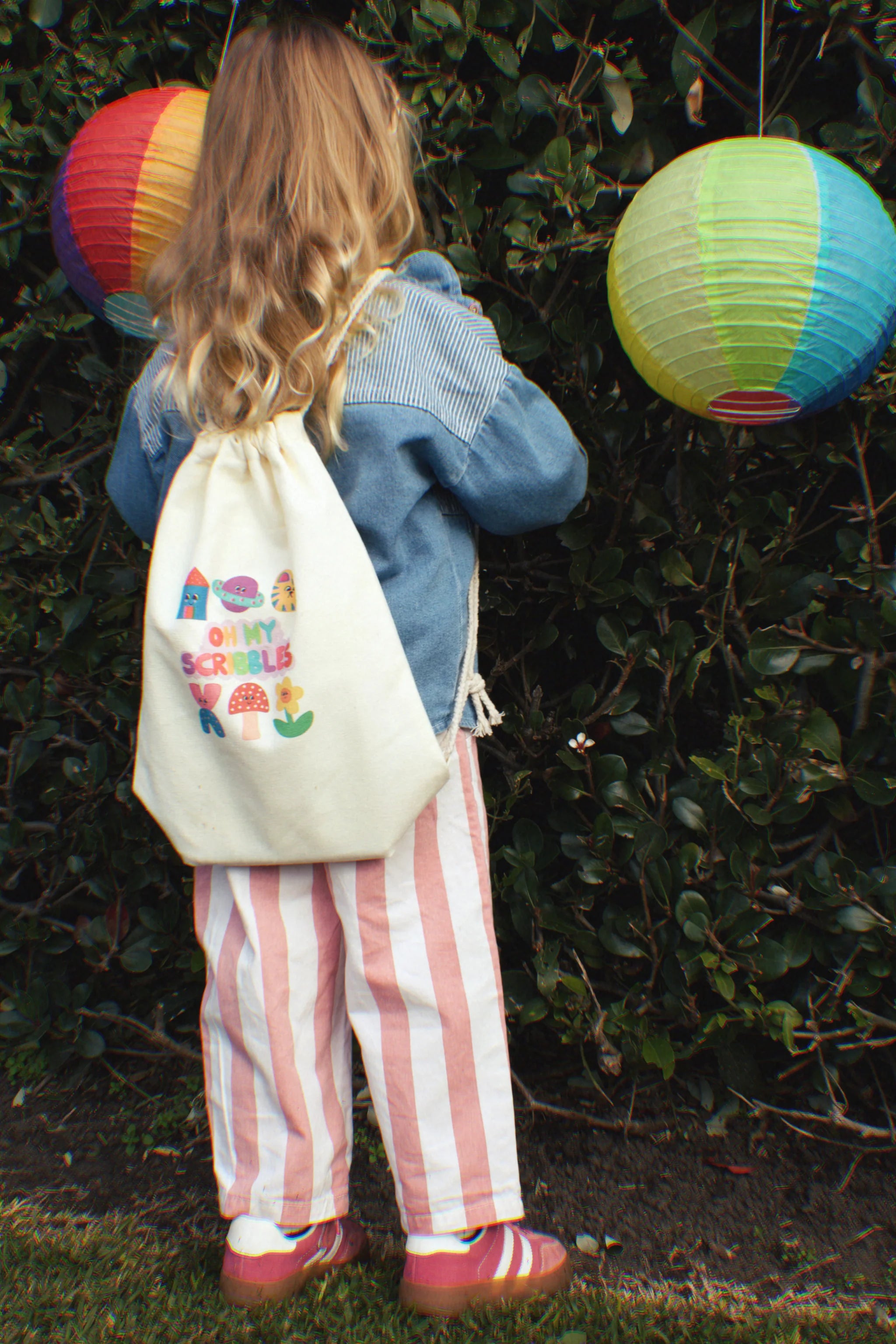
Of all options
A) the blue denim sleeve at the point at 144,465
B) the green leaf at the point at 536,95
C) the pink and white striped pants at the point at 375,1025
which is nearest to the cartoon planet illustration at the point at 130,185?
the blue denim sleeve at the point at 144,465

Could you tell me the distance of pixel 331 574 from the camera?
1.28 m

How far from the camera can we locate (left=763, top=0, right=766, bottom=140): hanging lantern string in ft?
4.68

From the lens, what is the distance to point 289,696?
1322 mm

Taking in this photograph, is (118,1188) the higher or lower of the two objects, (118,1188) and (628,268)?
the lower

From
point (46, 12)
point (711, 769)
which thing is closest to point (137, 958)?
point (711, 769)

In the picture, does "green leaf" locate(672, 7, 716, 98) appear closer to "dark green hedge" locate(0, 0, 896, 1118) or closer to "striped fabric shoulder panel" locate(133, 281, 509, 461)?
"dark green hedge" locate(0, 0, 896, 1118)

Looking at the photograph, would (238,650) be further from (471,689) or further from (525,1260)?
(525,1260)

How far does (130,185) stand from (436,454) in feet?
2.39

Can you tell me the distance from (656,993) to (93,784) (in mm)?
1295

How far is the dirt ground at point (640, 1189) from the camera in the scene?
167 centimetres

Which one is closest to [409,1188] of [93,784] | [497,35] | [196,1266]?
[196,1266]

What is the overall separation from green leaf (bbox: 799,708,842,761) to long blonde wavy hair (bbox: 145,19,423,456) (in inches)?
36.9

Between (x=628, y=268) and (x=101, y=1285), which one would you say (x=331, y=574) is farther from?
(x=101, y=1285)

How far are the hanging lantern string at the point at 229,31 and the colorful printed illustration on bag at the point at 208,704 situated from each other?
38.5 inches
